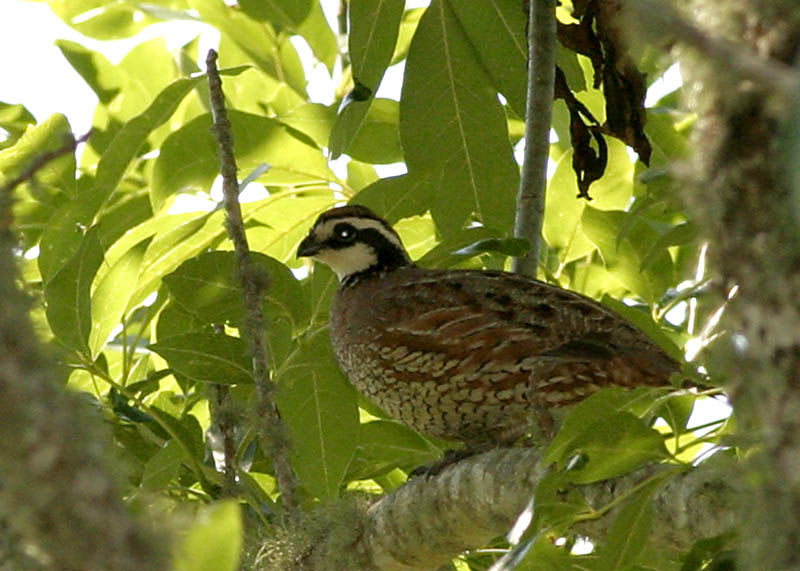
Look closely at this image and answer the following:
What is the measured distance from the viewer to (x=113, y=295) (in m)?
3.93

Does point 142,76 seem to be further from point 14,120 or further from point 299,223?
point 299,223

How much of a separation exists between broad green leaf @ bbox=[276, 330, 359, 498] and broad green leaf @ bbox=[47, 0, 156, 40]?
184 cm

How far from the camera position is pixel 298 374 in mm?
4047

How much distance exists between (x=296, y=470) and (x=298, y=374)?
30 centimetres

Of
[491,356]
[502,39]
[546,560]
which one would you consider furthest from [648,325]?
[546,560]

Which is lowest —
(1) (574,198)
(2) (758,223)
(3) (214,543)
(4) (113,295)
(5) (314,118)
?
(4) (113,295)

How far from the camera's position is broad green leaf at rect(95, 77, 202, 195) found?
3.93 meters

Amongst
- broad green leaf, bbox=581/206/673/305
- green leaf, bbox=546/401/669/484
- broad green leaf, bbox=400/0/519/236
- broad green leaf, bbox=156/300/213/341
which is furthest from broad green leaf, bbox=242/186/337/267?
green leaf, bbox=546/401/669/484

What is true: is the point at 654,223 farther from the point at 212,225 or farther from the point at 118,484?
the point at 118,484

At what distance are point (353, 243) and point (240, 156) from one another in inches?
26.0

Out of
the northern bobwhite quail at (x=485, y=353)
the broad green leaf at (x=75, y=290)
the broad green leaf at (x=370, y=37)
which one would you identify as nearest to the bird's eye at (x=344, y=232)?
the northern bobwhite quail at (x=485, y=353)

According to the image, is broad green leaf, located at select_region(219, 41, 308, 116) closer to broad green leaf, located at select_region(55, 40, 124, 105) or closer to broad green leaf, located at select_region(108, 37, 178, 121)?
broad green leaf, located at select_region(108, 37, 178, 121)

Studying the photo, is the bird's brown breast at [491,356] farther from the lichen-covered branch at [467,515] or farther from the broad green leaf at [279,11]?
the broad green leaf at [279,11]

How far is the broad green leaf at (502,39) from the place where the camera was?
429cm
